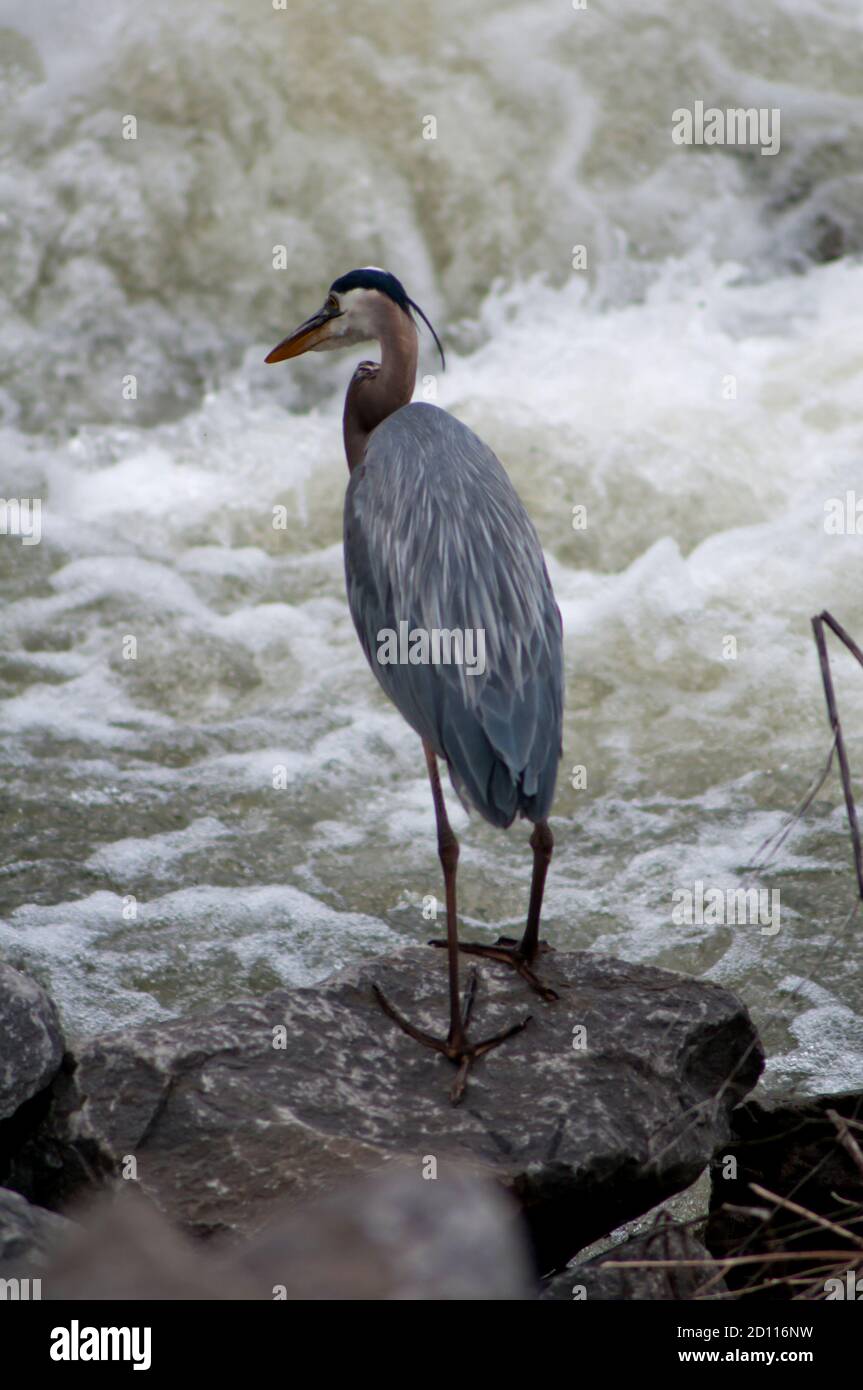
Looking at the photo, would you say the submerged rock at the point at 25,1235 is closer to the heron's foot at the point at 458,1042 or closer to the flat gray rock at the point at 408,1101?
the flat gray rock at the point at 408,1101

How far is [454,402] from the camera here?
796cm

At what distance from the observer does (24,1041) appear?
3.00 metres

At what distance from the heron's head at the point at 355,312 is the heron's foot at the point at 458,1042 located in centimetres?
170

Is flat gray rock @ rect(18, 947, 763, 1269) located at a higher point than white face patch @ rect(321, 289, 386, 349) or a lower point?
lower

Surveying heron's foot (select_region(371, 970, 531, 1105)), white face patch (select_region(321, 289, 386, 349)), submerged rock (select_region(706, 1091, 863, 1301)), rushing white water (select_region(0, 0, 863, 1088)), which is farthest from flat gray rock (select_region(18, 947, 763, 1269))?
white face patch (select_region(321, 289, 386, 349))

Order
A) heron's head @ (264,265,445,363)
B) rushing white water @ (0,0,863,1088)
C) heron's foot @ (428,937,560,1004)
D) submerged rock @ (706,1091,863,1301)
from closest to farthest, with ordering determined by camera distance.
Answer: submerged rock @ (706,1091,863,1301) → heron's foot @ (428,937,560,1004) → heron's head @ (264,265,445,363) → rushing white water @ (0,0,863,1088)

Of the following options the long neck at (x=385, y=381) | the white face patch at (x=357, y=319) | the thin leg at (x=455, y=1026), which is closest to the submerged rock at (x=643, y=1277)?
the thin leg at (x=455, y=1026)

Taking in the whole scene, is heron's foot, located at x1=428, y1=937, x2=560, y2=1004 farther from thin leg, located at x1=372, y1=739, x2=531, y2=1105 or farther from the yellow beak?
the yellow beak

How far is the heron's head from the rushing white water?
174 cm

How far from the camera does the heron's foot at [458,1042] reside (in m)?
3.24

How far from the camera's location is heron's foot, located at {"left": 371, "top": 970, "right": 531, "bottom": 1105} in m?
3.24

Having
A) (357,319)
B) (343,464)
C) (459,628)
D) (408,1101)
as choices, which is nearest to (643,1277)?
(408,1101)
